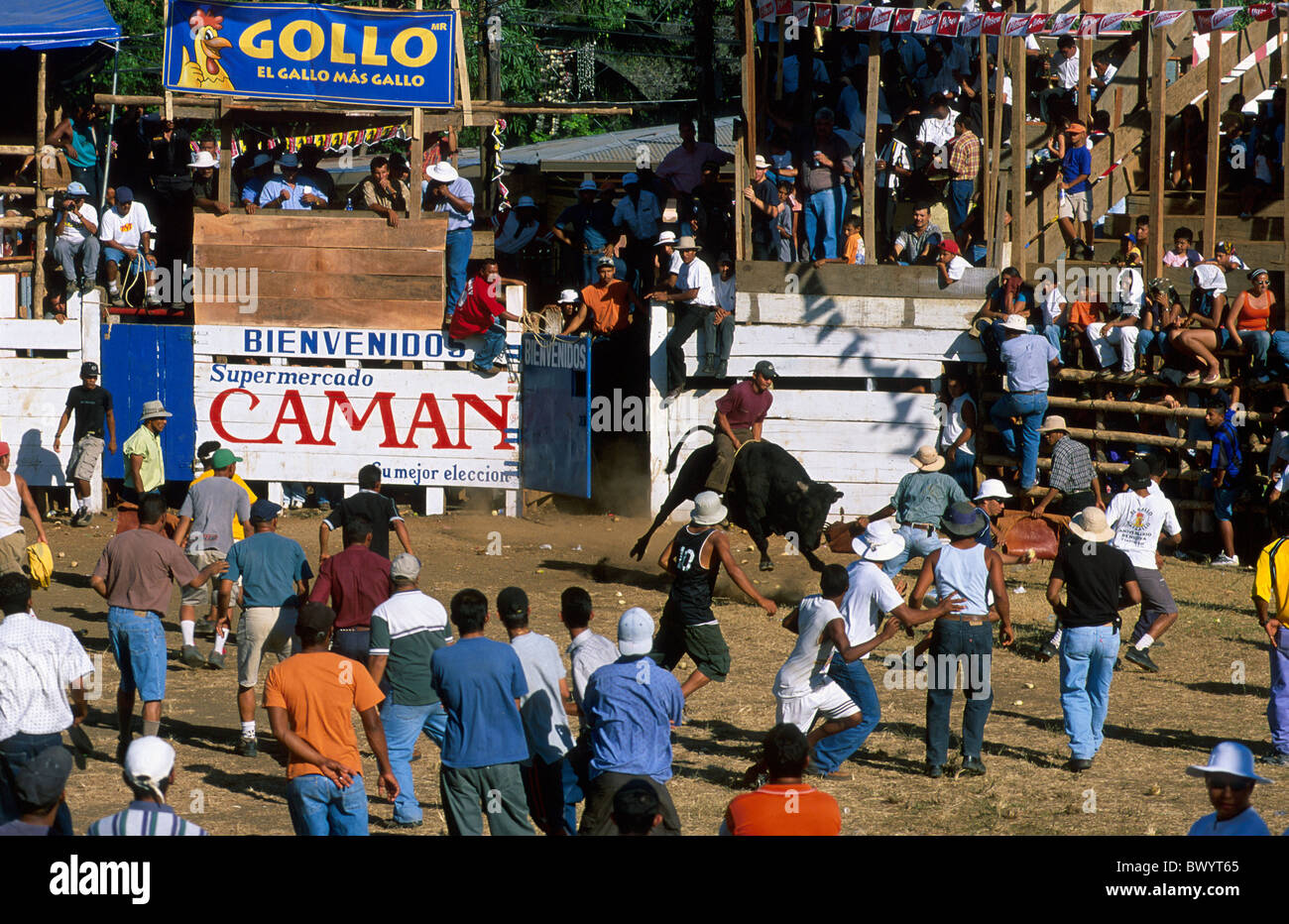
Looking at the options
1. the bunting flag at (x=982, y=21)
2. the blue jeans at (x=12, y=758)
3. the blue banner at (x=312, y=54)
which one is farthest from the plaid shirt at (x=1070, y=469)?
the blue jeans at (x=12, y=758)

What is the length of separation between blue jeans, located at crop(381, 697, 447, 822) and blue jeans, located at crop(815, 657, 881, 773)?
2539 mm

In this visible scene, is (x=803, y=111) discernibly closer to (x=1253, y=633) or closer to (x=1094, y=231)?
(x=1094, y=231)

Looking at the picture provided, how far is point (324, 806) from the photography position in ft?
24.7

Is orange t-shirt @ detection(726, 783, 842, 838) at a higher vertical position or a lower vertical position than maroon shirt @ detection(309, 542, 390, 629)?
lower

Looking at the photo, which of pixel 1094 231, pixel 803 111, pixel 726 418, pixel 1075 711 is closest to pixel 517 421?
pixel 726 418

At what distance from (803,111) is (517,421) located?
18.6ft

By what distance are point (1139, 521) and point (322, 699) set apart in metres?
7.60

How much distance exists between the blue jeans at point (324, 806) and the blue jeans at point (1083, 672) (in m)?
5.03

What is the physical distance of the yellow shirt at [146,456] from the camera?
15.9 meters

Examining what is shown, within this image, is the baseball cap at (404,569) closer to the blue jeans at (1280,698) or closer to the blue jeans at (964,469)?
the blue jeans at (1280,698)

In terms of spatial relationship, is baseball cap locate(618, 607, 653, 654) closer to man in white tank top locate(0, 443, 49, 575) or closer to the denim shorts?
the denim shorts

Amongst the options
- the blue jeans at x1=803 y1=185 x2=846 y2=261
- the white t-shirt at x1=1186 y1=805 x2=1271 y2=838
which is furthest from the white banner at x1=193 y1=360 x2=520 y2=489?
the white t-shirt at x1=1186 y1=805 x2=1271 y2=838

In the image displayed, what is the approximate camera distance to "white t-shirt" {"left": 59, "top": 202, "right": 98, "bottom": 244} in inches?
768

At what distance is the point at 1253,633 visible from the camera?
14.5 metres
